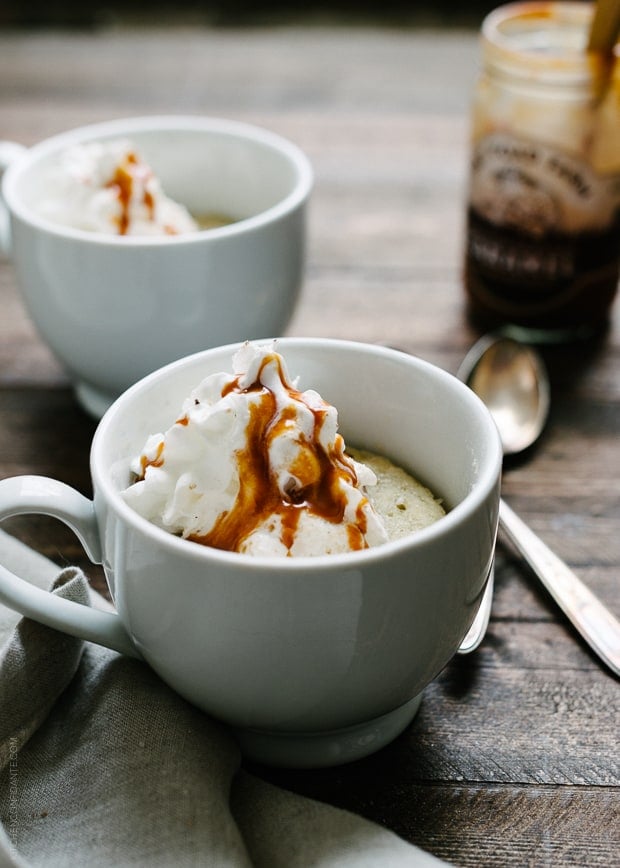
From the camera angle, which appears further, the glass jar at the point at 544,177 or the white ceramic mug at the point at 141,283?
the glass jar at the point at 544,177

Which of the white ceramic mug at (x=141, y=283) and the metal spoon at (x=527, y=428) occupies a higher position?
the white ceramic mug at (x=141, y=283)

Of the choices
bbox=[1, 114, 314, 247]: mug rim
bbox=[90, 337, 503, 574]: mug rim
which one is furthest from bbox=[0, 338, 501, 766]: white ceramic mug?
bbox=[1, 114, 314, 247]: mug rim

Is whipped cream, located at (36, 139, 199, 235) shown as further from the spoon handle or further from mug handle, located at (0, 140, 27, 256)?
the spoon handle

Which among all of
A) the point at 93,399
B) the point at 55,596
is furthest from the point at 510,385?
the point at 55,596

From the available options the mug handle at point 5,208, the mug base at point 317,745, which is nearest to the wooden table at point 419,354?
the mug base at point 317,745

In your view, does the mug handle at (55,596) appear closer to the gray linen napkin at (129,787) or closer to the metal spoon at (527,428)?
the gray linen napkin at (129,787)

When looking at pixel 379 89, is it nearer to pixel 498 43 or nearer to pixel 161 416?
pixel 498 43

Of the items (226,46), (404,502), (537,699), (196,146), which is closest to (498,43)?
(196,146)

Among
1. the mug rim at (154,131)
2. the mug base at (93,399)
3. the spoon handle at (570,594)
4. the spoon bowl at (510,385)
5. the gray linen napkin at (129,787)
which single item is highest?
the mug rim at (154,131)
